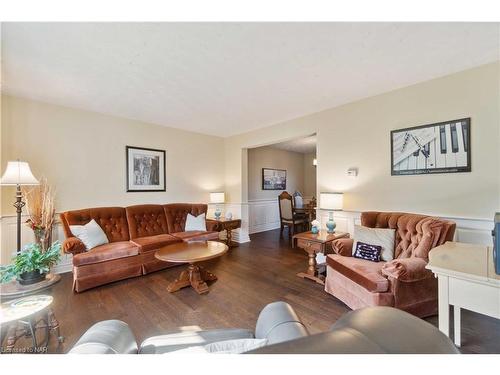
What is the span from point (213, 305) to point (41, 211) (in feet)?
8.67

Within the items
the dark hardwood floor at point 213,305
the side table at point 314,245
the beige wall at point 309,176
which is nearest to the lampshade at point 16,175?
the dark hardwood floor at point 213,305

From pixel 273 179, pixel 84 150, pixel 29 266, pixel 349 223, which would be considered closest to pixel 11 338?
pixel 29 266

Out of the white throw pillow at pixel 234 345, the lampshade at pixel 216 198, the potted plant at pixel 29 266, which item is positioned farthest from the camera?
the lampshade at pixel 216 198

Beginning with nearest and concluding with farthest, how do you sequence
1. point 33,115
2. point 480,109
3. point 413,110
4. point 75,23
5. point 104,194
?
point 75,23 < point 480,109 < point 413,110 < point 33,115 < point 104,194

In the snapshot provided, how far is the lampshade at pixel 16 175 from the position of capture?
218 cm

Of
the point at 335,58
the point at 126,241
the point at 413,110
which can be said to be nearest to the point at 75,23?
the point at 335,58

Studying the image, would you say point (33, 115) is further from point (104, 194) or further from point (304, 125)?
point (304, 125)

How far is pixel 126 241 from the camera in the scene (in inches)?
126

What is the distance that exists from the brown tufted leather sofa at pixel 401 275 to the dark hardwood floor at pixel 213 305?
0.19 meters

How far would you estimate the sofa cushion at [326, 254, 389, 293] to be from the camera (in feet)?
5.83

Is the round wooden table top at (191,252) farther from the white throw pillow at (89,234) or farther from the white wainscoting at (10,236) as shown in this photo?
the white wainscoting at (10,236)

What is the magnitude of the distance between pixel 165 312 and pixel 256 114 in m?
3.08

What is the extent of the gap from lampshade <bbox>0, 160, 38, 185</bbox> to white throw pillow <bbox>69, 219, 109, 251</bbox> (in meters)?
0.81

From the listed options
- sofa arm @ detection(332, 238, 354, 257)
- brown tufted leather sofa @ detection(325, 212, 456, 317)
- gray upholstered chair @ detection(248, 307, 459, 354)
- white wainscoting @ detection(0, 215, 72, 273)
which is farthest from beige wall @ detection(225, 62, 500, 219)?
white wainscoting @ detection(0, 215, 72, 273)
